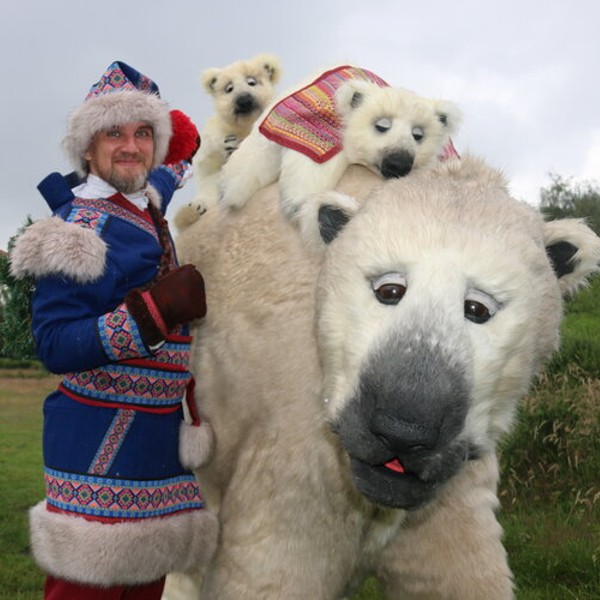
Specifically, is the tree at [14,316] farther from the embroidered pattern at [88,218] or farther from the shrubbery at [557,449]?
the shrubbery at [557,449]

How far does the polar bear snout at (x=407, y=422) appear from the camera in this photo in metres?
1.68

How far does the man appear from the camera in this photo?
2.47 metres

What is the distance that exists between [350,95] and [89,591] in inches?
66.2

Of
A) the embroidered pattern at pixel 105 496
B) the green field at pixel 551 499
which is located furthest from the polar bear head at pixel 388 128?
the green field at pixel 551 499

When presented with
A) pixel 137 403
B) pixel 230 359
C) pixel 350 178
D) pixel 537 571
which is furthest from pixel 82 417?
pixel 537 571

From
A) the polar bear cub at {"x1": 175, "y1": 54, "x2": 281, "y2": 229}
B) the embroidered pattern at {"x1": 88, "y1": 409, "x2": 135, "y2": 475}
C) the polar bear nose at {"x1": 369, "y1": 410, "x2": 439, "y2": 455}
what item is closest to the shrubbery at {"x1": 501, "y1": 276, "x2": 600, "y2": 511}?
the polar bear cub at {"x1": 175, "y1": 54, "x2": 281, "y2": 229}

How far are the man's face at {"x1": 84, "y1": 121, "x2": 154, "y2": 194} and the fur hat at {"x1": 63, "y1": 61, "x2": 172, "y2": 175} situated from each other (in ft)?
0.11

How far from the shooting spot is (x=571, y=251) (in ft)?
6.84

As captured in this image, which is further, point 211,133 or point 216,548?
point 211,133

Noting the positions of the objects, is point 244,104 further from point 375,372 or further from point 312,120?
point 375,372

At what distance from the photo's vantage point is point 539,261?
Answer: 193 centimetres

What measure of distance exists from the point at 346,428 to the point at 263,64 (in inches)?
198

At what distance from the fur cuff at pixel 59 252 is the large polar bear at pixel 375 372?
0.48m

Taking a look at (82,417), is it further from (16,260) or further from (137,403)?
(16,260)
